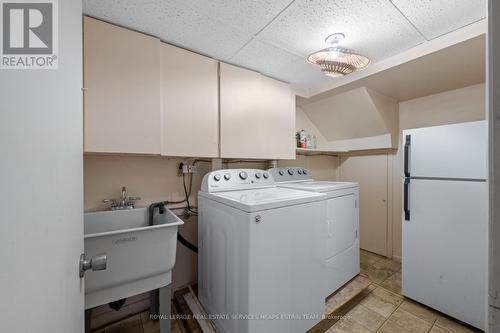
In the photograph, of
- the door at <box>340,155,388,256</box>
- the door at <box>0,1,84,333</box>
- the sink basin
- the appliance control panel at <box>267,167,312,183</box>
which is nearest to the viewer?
the door at <box>0,1,84,333</box>

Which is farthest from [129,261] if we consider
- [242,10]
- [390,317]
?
[390,317]

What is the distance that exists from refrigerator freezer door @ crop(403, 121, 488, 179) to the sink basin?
2.11m

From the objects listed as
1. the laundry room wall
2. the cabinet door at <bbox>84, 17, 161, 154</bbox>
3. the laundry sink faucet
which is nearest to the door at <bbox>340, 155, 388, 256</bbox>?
the laundry room wall

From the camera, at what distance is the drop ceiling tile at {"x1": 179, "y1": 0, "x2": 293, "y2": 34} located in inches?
46.3

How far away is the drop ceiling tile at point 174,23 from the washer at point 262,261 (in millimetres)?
1104

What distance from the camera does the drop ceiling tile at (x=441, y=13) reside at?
1158mm

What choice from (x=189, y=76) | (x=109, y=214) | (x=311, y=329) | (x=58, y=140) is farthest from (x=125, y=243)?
(x=311, y=329)

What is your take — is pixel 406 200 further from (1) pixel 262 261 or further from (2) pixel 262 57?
(2) pixel 262 57

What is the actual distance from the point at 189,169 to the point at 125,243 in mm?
951

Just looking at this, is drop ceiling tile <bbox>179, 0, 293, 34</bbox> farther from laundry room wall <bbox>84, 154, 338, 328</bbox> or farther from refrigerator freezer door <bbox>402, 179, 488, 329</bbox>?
refrigerator freezer door <bbox>402, 179, 488, 329</bbox>

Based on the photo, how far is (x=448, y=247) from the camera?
1631mm

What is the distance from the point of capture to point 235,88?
6.09 feet

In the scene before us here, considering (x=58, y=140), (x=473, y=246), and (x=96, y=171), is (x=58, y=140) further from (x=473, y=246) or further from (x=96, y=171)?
(x=473, y=246)

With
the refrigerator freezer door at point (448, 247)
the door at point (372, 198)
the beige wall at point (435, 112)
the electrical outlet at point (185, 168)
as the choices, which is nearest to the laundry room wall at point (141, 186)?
the electrical outlet at point (185, 168)
